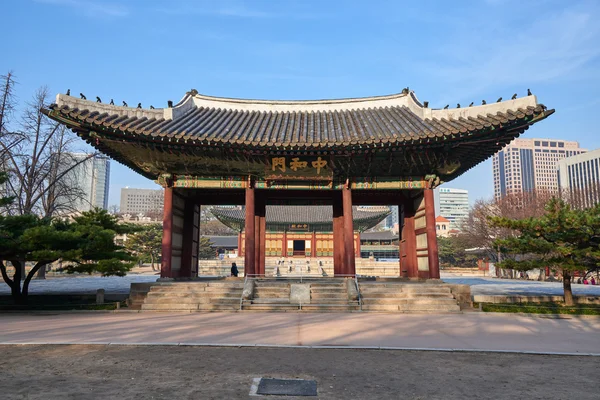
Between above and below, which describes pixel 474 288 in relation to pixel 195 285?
below

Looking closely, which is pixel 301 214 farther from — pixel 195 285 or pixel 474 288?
pixel 195 285

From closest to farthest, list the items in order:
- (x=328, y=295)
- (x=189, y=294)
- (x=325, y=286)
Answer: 1. (x=189, y=294)
2. (x=328, y=295)
3. (x=325, y=286)

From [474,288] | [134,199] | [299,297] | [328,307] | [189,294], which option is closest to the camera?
[328,307]

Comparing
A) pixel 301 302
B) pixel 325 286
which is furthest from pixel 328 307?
pixel 325 286

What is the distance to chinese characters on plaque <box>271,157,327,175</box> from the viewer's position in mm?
15203

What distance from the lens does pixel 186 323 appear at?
32.8 ft

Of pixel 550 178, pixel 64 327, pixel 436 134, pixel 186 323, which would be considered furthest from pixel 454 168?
pixel 550 178

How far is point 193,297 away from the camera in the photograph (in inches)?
514

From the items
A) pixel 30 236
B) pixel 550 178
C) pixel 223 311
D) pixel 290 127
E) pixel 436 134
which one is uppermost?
pixel 550 178

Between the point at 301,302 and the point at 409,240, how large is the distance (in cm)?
710

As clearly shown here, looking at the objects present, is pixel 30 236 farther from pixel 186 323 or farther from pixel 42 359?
pixel 42 359

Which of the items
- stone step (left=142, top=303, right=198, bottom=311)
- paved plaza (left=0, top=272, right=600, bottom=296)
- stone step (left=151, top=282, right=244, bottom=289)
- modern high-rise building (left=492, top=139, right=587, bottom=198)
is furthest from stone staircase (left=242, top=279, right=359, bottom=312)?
modern high-rise building (left=492, top=139, right=587, bottom=198)

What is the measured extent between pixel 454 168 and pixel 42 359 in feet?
46.2

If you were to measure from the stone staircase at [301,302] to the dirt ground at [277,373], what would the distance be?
5.33 meters
